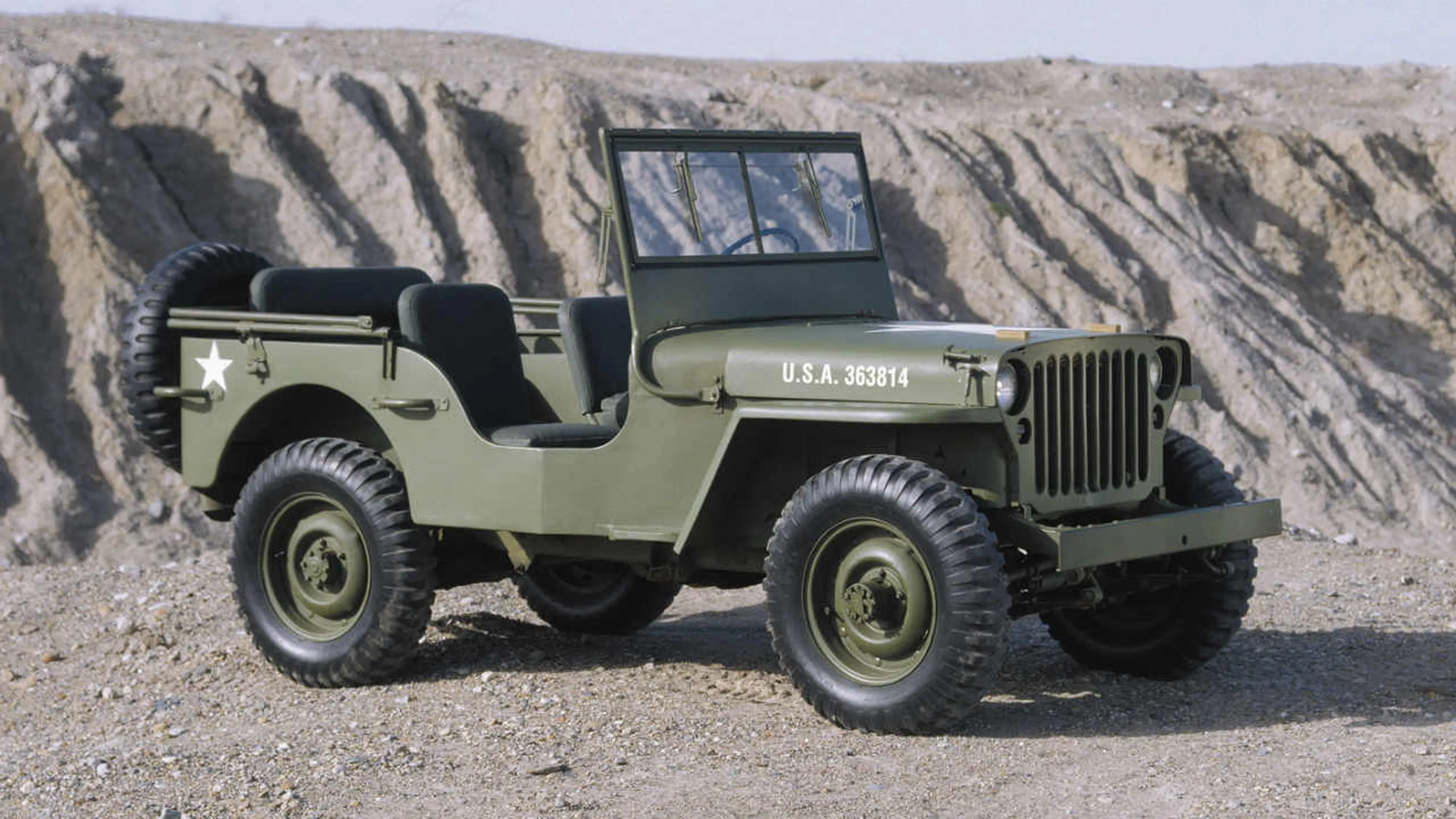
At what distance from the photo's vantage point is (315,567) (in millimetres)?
8141

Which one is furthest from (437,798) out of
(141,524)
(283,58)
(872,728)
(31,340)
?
(283,58)

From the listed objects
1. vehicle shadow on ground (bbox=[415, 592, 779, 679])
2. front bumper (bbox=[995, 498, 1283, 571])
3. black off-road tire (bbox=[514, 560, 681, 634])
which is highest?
front bumper (bbox=[995, 498, 1283, 571])

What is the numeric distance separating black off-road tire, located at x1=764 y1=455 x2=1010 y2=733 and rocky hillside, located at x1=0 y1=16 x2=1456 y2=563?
36.2 ft

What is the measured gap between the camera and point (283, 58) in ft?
71.8

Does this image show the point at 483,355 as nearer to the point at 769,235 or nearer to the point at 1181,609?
the point at 769,235

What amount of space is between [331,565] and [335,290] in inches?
53.8

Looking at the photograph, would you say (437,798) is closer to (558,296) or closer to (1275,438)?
(558,296)

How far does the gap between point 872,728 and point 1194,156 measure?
67.7 ft

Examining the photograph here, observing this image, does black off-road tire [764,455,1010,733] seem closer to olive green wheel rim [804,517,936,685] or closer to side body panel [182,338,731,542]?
olive green wheel rim [804,517,936,685]

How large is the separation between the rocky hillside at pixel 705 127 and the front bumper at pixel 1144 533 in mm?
11622

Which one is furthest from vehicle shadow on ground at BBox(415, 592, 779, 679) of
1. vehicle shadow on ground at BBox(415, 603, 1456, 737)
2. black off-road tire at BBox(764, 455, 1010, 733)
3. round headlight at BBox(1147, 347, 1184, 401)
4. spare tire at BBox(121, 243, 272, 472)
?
round headlight at BBox(1147, 347, 1184, 401)

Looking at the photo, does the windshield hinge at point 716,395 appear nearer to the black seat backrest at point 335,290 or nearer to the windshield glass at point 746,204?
the windshield glass at point 746,204

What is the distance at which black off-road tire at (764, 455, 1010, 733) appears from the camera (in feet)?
21.2

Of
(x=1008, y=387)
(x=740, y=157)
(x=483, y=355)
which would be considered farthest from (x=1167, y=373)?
(x=483, y=355)
